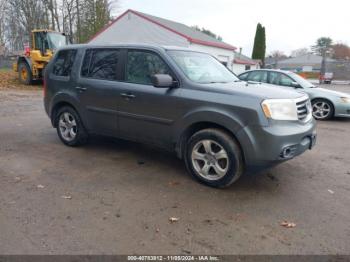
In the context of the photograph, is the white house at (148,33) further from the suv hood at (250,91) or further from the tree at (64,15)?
the suv hood at (250,91)

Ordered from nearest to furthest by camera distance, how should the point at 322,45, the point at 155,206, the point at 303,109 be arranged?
the point at 155,206 < the point at 303,109 < the point at 322,45

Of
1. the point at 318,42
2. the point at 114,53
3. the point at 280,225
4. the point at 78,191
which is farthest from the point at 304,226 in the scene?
the point at 318,42

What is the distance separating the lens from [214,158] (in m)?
3.99

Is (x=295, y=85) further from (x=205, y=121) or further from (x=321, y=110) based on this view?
(x=205, y=121)

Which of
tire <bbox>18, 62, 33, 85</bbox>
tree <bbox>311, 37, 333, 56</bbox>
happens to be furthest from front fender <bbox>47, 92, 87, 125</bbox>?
tree <bbox>311, 37, 333, 56</bbox>

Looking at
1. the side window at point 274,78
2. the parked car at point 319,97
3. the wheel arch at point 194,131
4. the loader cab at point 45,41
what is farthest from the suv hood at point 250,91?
the loader cab at point 45,41

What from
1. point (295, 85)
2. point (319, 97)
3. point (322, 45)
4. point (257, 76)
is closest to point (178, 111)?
point (295, 85)

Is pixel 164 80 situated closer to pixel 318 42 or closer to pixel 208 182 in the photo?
pixel 208 182

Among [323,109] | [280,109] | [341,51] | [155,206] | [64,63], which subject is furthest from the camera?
[341,51]

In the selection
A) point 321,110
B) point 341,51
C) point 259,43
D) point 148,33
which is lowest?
point 321,110

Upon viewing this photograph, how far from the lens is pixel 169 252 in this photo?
2.72 metres

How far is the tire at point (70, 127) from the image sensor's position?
5482mm

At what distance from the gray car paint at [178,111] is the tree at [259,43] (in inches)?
1697

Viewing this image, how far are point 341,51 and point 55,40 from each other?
7589cm
